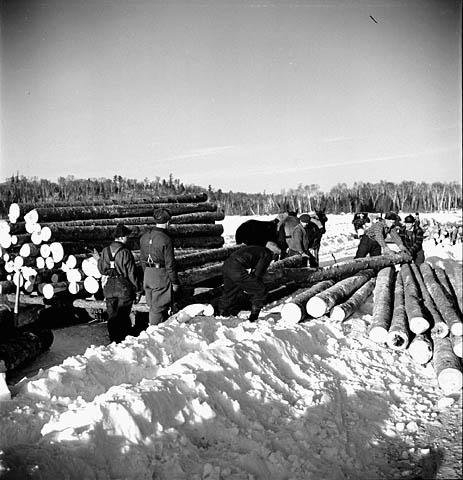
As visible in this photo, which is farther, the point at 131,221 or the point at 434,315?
the point at 131,221

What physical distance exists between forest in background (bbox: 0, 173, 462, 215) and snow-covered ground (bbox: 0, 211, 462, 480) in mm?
1794

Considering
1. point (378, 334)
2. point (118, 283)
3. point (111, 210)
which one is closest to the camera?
point (378, 334)

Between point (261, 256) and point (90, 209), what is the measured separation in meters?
5.00

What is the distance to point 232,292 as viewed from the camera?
744cm

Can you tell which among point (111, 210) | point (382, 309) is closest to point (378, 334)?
A: point (382, 309)

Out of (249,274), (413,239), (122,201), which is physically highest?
(122,201)

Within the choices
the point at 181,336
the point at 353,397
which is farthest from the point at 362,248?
the point at 353,397

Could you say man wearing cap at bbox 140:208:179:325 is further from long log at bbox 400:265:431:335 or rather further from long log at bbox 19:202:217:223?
long log at bbox 400:265:431:335

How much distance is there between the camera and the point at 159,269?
23.7 ft

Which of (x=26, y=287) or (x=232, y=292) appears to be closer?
(x=232, y=292)

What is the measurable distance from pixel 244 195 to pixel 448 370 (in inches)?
1308

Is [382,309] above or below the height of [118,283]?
below

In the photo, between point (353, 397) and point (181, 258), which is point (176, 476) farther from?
point (181, 258)

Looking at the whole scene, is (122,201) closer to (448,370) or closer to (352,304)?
(352,304)
